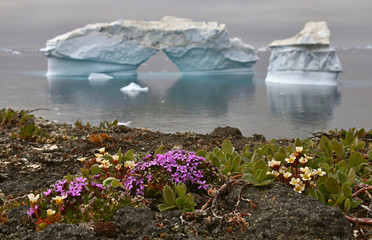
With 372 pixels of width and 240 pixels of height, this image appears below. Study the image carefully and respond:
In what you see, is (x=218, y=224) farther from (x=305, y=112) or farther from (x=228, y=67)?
(x=228, y=67)

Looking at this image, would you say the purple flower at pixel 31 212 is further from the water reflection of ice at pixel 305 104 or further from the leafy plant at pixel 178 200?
the water reflection of ice at pixel 305 104

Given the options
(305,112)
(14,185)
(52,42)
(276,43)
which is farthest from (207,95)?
(14,185)

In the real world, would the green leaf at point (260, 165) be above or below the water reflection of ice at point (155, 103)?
above

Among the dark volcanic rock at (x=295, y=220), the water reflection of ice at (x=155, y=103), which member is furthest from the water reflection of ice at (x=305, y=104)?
the dark volcanic rock at (x=295, y=220)

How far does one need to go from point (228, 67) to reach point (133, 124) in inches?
1785

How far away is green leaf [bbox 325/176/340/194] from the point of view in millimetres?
2754

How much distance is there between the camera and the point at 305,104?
40.8m

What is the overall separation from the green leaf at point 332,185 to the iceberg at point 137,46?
56381mm

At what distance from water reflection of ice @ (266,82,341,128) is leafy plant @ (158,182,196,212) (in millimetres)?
27257

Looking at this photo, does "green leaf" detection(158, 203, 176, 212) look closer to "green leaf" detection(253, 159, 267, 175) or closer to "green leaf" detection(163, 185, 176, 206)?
"green leaf" detection(163, 185, 176, 206)

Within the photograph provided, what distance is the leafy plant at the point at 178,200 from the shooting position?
2.64 meters

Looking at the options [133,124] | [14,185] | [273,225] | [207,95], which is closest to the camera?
[273,225]

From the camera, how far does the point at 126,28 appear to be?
5931 centimetres

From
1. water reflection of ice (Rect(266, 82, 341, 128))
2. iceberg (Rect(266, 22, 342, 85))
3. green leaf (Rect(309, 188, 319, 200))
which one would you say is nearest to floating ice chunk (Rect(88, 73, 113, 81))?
iceberg (Rect(266, 22, 342, 85))
